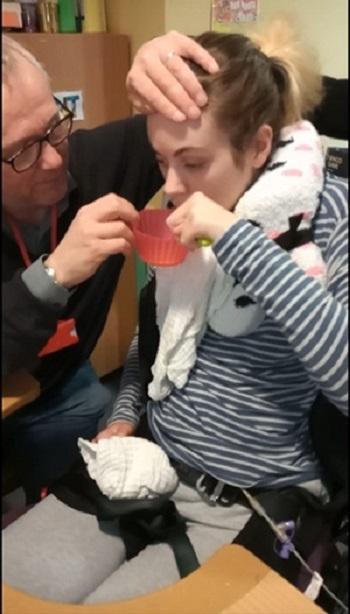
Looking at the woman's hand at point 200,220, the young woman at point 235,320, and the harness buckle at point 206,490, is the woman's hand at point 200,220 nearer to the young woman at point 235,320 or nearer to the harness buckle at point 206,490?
the young woman at point 235,320

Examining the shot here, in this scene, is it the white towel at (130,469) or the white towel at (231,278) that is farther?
the white towel at (130,469)

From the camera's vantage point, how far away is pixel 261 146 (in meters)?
0.90

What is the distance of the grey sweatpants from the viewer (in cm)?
94

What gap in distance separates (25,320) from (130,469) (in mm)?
270

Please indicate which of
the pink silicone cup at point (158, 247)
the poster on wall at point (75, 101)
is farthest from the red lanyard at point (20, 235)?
the poster on wall at point (75, 101)

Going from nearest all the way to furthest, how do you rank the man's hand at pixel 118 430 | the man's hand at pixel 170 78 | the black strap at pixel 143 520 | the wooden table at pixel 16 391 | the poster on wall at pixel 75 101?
the wooden table at pixel 16 391 → the man's hand at pixel 170 78 → the black strap at pixel 143 520 → the man's hand at pixel 118 430 → the poster on wall at pixel 75 101

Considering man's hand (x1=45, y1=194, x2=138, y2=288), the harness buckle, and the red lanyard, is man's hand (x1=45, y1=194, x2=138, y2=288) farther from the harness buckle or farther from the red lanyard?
the harness buckle

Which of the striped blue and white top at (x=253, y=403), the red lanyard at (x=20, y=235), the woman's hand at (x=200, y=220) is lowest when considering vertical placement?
the striped blue and white top at (x=253, y=403)

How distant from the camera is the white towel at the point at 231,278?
33.0 inches

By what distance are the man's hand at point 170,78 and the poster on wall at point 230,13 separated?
0.09 m

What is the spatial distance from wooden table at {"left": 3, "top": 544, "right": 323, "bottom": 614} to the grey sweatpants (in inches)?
0.6

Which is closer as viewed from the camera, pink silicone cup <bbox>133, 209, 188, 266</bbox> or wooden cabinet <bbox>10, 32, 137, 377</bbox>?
pink silicone cup <bbox>133, 209, 188, 266</bbox>

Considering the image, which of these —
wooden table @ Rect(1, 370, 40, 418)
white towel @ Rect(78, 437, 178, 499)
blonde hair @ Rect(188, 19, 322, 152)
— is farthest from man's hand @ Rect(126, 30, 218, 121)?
white towel @ Rect(78, 437, 178, 499)

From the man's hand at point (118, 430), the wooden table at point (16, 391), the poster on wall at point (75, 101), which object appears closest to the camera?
the wooden table at point (16, 391)
